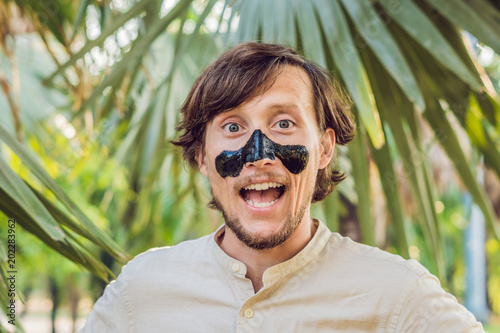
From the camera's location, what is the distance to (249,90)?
134 cm

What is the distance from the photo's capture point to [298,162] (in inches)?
52.7

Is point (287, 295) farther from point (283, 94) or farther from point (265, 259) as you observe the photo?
point (283, 94)

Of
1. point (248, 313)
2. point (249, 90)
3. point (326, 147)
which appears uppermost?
point (249, 90)

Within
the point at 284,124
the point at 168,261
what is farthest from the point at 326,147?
the point at 168,261

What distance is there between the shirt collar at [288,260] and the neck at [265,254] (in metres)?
0.03

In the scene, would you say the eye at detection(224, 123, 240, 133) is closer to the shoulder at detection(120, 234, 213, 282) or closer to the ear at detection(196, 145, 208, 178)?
the ear at detection(196, 145, 208, 178)

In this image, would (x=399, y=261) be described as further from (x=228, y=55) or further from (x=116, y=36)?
(x=116, y=36)

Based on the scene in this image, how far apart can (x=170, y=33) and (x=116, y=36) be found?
6.18 feet

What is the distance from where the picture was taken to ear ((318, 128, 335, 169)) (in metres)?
1.51

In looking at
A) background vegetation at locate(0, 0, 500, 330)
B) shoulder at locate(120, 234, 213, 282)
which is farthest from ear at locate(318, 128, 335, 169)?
shoulder at locate(120, 234, 213, 282)

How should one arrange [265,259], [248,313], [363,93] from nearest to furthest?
[248,313]
[265,259]
[363,93]

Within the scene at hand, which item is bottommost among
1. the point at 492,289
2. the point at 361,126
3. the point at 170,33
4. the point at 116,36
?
the point at 492,289

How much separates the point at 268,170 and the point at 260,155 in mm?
38

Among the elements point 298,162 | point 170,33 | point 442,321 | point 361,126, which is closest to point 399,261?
point 442,321
